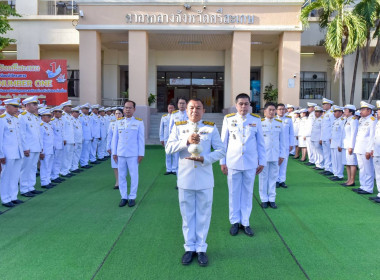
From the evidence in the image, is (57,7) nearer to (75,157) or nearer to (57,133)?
(75,157)

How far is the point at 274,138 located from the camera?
642 centimetres

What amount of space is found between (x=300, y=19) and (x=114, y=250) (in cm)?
1407

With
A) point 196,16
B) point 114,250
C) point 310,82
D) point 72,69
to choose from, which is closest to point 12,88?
point 72,69

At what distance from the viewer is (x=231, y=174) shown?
4.91m

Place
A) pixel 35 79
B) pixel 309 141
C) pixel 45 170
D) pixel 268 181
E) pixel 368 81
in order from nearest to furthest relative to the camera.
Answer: pixel 268 181, pixel 45 170, pixel 309 141, pixel 35 79, pixel 368 81

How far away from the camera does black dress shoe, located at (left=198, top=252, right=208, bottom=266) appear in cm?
384

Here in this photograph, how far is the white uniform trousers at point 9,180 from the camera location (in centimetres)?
652

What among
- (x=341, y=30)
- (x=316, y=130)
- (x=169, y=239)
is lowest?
(x=169, y=239)

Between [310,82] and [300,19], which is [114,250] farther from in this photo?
[310,82]

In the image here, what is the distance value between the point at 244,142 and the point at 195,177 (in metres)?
1.27

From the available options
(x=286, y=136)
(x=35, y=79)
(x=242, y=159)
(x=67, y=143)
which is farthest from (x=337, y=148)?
(x=35, y=79)

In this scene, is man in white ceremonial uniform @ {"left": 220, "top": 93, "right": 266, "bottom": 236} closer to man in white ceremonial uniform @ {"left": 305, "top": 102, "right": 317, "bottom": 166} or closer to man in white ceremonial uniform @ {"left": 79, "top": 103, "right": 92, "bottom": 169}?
man in white ceremonial uniform @ {"left": 305, "top": 102, "right": 317, "bottom": 166}

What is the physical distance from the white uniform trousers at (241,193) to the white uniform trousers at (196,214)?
105 cm

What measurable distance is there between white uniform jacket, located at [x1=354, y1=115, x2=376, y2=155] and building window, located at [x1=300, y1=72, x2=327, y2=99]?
1372 cm
